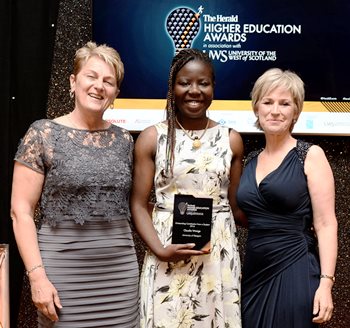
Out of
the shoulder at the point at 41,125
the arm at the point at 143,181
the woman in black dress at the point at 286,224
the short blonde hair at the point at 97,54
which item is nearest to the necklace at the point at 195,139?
the arm at the point at 143,181

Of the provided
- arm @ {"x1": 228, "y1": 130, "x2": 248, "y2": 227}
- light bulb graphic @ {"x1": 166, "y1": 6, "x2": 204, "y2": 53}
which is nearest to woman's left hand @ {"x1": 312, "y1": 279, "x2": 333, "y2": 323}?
arm @ {"x1": 228, "y1": 130, "x2": 248, "y2": 227}

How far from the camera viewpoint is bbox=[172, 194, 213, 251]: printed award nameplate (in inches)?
82.7

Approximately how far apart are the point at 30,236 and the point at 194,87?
78cm

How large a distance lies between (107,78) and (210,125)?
0.43 m

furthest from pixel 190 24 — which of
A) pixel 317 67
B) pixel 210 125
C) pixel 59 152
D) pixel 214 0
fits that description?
pixel 59 152

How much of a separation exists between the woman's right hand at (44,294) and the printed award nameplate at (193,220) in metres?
0.46

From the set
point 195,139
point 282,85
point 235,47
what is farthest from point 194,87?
point 235,47

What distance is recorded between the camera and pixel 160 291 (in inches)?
87.0

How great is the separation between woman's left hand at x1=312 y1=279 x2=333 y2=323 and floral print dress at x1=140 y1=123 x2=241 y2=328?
0.30 metres

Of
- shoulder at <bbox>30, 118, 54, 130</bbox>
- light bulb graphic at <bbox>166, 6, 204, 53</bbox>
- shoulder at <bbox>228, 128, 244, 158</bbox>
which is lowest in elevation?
shoulder at <bbox>228, 128, 244, 158</bbox>

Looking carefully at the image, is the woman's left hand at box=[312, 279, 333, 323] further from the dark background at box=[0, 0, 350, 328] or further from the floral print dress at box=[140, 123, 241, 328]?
the dark background at box=[0, 0, 350, 328]

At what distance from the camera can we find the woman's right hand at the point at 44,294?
2029 mm

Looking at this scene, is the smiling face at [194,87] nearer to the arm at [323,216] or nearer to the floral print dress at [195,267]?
the floral print dress at [195,267]

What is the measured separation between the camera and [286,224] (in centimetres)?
211
